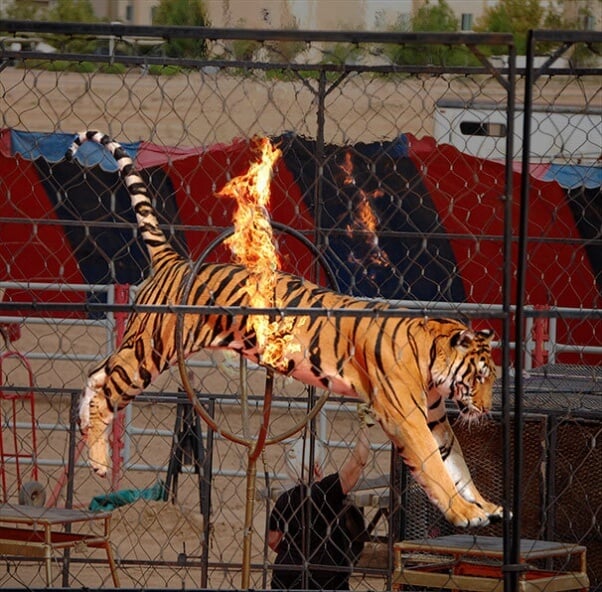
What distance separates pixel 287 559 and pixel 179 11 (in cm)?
1383

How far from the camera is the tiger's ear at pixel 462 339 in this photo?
5.13 meters

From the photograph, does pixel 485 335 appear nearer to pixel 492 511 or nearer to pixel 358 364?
pixel 358 364

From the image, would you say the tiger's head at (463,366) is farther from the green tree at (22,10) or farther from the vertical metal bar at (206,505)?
the green tree at (22,10)

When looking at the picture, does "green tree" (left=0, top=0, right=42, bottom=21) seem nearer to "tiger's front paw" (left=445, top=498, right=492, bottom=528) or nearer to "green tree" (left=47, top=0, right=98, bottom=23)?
"green tree" (left=47, top=0, right=98, bottom=23)

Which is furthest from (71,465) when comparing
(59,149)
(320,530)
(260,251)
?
(59,149)

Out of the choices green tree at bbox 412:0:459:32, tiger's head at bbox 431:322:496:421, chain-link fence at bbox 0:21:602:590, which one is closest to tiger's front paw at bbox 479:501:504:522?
chain-link fence at bbox 0:21:602:590

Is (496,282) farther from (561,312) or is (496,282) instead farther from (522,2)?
(522,2)

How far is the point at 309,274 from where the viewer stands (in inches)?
324

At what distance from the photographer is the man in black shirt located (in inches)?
231

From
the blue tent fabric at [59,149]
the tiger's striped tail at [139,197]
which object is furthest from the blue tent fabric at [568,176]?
the tiger's striped tail at [139,197]

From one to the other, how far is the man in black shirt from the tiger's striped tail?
1.07 metres

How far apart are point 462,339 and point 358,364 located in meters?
0.41

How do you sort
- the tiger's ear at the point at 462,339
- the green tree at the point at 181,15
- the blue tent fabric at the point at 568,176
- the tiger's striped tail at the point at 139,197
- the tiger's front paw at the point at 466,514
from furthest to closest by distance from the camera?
1. the green tree at the point at 181,15
2. the blue tent fabric at the point at 568,176
3. the tiger's striped tail at the point at 139,197
4. the tiger's ear at the point at 462,339
5. the tiger's front paw at the point at 466,514

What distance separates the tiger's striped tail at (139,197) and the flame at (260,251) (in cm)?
59
